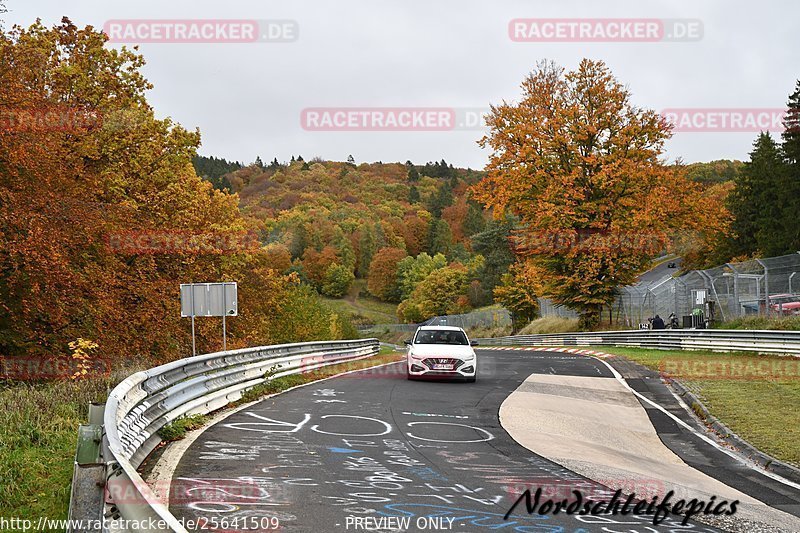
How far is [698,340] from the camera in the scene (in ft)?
103

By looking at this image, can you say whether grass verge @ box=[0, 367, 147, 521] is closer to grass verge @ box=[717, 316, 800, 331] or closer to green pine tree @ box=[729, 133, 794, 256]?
grass verge @ box=[717, 316, 800, 331]

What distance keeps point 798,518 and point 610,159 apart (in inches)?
1413

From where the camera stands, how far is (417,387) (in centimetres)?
1916

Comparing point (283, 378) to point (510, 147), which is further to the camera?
point (510, 147)

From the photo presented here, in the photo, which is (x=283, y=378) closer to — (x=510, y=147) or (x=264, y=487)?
(x=264, y=487)

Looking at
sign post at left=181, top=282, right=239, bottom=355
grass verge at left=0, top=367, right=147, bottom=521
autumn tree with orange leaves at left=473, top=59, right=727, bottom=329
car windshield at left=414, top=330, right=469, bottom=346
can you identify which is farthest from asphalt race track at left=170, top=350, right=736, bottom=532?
autumn tree with orange leaves at left=473, top=59, right=727, bottom=329

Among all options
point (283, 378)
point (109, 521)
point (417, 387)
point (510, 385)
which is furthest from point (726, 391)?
point (109, 521)

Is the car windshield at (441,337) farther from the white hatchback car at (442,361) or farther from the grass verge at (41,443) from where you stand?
the grass verge at (41,443)

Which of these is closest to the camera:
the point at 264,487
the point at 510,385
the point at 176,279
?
the point at 264,487

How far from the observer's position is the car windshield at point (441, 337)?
854 inches

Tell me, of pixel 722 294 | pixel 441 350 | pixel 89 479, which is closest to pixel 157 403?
pixel 89 479

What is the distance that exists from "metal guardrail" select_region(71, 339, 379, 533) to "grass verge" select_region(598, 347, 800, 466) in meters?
8.49

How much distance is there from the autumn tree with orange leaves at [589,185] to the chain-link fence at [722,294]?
1484 mm

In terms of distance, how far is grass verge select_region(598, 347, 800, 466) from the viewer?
1290 cm
